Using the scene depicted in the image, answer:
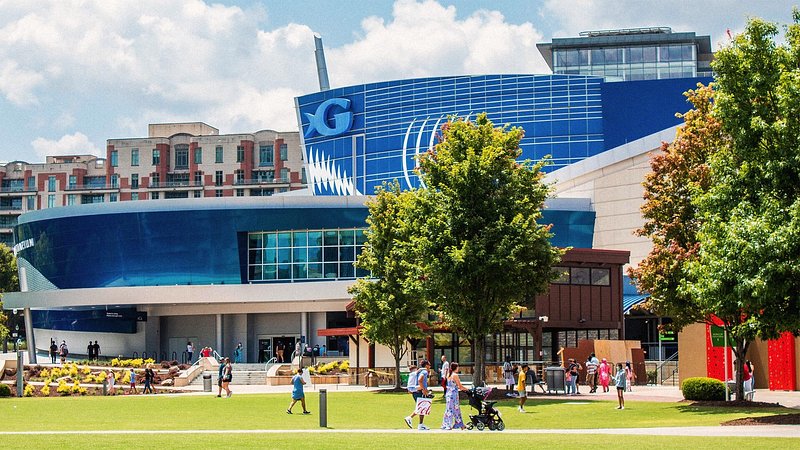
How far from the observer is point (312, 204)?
8550cm

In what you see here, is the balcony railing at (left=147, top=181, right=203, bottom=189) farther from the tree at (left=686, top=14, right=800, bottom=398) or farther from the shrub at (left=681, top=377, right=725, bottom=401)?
the tree at (left=686, top=14, right=800, bottom=398)

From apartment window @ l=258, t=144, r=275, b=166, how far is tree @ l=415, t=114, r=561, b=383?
367ft

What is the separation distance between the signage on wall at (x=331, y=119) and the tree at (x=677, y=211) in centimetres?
8099

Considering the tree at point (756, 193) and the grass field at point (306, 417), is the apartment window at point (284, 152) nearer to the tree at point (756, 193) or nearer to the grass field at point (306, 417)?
the grass field at point (306, 417)

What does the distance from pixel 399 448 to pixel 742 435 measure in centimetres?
771

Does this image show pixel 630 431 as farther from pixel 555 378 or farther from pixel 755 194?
pixel 555 378

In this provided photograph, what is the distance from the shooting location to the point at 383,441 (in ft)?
77.1

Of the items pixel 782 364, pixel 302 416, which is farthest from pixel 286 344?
pixel 302 416

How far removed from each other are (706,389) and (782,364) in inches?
403

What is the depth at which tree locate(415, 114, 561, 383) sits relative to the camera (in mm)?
40781

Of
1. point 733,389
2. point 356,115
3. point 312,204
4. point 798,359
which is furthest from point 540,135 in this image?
point 733,389

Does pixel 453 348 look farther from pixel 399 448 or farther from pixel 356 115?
pixel 356 115

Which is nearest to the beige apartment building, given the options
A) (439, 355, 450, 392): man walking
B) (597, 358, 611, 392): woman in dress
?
(597, 358, 611, 392): woman in dress

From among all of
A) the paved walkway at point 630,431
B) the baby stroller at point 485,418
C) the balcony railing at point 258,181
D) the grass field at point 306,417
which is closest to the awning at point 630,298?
the grass field at point 306,417
